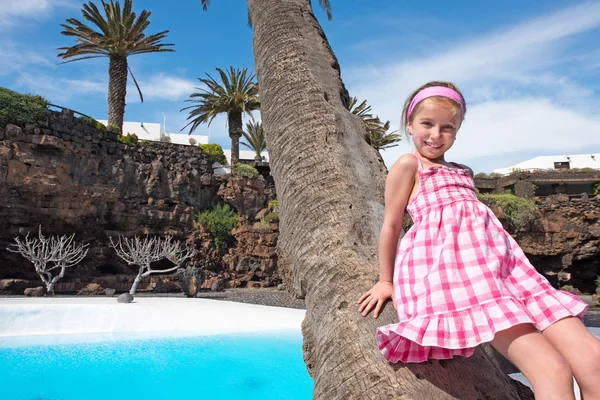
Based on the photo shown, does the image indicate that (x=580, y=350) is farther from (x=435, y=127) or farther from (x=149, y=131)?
(x=149, y=131)

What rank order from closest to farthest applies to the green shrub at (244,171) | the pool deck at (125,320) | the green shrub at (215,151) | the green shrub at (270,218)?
the pool deck at (125,320)
the green shrub at (270,218)
the green shrub at (244,171)
the green shrub at (215,151)

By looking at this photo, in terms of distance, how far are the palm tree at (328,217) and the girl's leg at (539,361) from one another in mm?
132

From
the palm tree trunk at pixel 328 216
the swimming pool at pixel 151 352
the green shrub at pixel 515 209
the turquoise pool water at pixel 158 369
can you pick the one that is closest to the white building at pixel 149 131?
the green shrub at pixel 515 209

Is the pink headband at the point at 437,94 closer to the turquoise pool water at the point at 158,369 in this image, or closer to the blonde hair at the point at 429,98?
the blonde hair at the point at 429,98

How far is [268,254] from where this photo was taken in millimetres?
25000

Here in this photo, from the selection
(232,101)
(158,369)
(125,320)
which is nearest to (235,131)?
(232,101)

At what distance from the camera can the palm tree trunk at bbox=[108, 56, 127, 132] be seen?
24.9 m

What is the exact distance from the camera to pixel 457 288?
1486mm

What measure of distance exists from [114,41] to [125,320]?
18713mm

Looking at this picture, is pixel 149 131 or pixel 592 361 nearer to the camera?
pixel 592 361

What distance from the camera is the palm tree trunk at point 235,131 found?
103 ft

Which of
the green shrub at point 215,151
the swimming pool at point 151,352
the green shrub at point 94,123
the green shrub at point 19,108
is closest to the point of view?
the swimming pool at point 151,352

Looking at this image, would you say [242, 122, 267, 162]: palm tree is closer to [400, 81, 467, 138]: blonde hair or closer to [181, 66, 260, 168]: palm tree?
[181, 66, 260, 168]: palm tree

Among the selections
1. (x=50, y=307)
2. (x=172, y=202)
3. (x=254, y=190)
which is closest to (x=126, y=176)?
(x=172, y=202)
